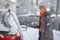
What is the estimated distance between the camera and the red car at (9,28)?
13.3ft

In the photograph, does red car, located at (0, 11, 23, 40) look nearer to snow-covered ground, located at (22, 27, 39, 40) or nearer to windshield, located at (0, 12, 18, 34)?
windshield, located at (0, 12, 18, 34)

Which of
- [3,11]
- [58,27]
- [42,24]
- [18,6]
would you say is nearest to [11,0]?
[18,6]

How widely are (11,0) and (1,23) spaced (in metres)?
7.00

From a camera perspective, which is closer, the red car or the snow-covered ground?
the red car


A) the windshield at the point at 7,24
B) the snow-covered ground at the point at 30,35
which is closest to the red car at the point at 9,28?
the windshield at the point at 7,24

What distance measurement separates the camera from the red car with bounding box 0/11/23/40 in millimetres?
4047

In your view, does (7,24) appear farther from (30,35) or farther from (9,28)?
(30,35)

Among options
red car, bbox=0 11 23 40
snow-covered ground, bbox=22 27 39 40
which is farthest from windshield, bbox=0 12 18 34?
snow-covered ground, bbox=22 27 39 40

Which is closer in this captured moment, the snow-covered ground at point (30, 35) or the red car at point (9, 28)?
the red car at point (9, 28)

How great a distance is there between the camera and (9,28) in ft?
14.0

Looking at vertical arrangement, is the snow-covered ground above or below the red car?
below

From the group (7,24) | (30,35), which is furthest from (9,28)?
(30,35)

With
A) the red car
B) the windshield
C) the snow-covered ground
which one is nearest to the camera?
the red car

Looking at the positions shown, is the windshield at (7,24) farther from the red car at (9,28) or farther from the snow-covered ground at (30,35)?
the snow-covered ground at (30,35)
